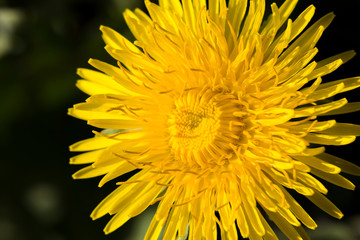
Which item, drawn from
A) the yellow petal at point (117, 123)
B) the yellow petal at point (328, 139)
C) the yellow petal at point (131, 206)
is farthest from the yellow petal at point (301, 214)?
the yellow petal at point (117, 123)

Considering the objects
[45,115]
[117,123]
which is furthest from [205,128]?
[45,115]

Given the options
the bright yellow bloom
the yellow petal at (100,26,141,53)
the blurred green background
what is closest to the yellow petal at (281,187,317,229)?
the bright yellow bloom

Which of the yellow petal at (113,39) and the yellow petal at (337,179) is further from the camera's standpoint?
the yellow petal at (113,39)

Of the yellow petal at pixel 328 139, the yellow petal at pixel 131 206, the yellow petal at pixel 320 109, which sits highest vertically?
the yellow petal at pixel 320 109

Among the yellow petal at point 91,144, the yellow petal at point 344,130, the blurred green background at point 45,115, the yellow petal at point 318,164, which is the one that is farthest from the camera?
the blurred green background at point 45,115

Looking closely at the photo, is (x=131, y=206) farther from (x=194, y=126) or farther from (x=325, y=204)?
(x=325, y=204)

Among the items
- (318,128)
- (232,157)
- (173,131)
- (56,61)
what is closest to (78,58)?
(56,61)

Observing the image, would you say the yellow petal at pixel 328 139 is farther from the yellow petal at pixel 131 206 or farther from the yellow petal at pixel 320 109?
the yellow petal at pixel 131 206

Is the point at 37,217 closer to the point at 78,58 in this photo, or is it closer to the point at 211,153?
the point at 78,58

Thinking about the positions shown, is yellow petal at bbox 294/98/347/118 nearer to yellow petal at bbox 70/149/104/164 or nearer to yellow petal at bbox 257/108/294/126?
yellow petal at bbox 257/108/294/126
